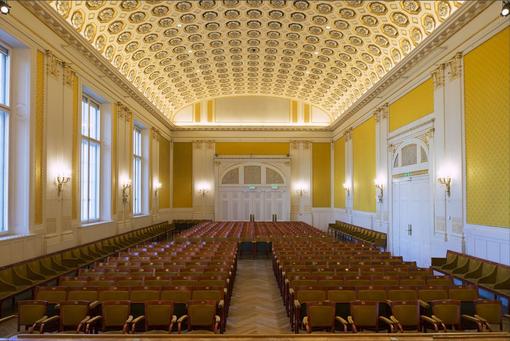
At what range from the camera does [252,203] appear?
27266 millimetres

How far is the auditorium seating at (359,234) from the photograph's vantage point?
15.9 m

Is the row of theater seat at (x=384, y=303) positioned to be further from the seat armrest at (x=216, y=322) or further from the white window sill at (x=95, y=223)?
the white window sill at (x=95, y=223)

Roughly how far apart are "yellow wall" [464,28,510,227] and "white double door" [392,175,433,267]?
2644 millimetres

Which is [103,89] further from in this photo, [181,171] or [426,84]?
[181,171]

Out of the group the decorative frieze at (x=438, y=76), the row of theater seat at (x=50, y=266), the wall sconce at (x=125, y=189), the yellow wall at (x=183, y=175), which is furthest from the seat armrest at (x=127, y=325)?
the yellow wall at (x=183, y=175)

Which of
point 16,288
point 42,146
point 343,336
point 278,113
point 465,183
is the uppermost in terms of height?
point 278,113

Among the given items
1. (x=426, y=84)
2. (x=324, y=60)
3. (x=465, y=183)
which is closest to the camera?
(x=465, y=183)

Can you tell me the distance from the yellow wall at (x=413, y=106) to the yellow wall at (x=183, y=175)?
14.7 m

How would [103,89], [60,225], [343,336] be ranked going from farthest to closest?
[103,89], [60,225], [343,336]

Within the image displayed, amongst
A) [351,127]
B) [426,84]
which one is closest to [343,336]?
[426,84]

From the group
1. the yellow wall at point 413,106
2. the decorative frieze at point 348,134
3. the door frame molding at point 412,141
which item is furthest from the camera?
the decorative frieze at point 348,134

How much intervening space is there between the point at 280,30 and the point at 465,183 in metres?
8.84

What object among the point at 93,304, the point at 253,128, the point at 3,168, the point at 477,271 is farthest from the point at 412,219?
the point at 253,128

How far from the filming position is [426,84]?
1275 centimetres
